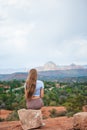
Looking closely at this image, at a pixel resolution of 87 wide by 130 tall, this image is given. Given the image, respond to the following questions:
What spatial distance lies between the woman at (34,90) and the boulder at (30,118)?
38 cm

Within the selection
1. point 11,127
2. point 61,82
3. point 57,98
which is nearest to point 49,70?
point 61,82

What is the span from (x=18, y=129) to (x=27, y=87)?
1.50 meters

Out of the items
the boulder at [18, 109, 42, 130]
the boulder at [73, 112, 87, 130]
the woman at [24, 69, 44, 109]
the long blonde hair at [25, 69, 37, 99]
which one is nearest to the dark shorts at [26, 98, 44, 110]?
the woman at [24, 69, 44, 109]

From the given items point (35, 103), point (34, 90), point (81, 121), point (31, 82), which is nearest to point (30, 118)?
point (35, 103)

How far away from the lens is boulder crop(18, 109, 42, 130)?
23.0 feet

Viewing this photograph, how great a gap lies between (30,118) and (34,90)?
854 millimetres

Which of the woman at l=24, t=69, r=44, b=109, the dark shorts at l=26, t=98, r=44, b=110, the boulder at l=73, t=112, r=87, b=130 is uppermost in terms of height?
the woman at l=24, t=69, r=44, b=109

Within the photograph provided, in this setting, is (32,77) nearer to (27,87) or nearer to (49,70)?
(27,87)

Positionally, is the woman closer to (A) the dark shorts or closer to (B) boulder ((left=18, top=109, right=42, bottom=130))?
(A) the dark shorts

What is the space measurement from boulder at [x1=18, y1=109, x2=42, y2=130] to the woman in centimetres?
38

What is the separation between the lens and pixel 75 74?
53.6 meters

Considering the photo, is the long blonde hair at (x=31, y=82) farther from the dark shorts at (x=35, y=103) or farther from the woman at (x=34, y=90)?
the dark shorts at (x=35, y=103)

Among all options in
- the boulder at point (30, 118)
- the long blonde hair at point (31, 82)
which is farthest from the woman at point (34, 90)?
the boulder at point (30, 118)

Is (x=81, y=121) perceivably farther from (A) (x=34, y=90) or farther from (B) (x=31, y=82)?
(B) (x=31, y=82)
